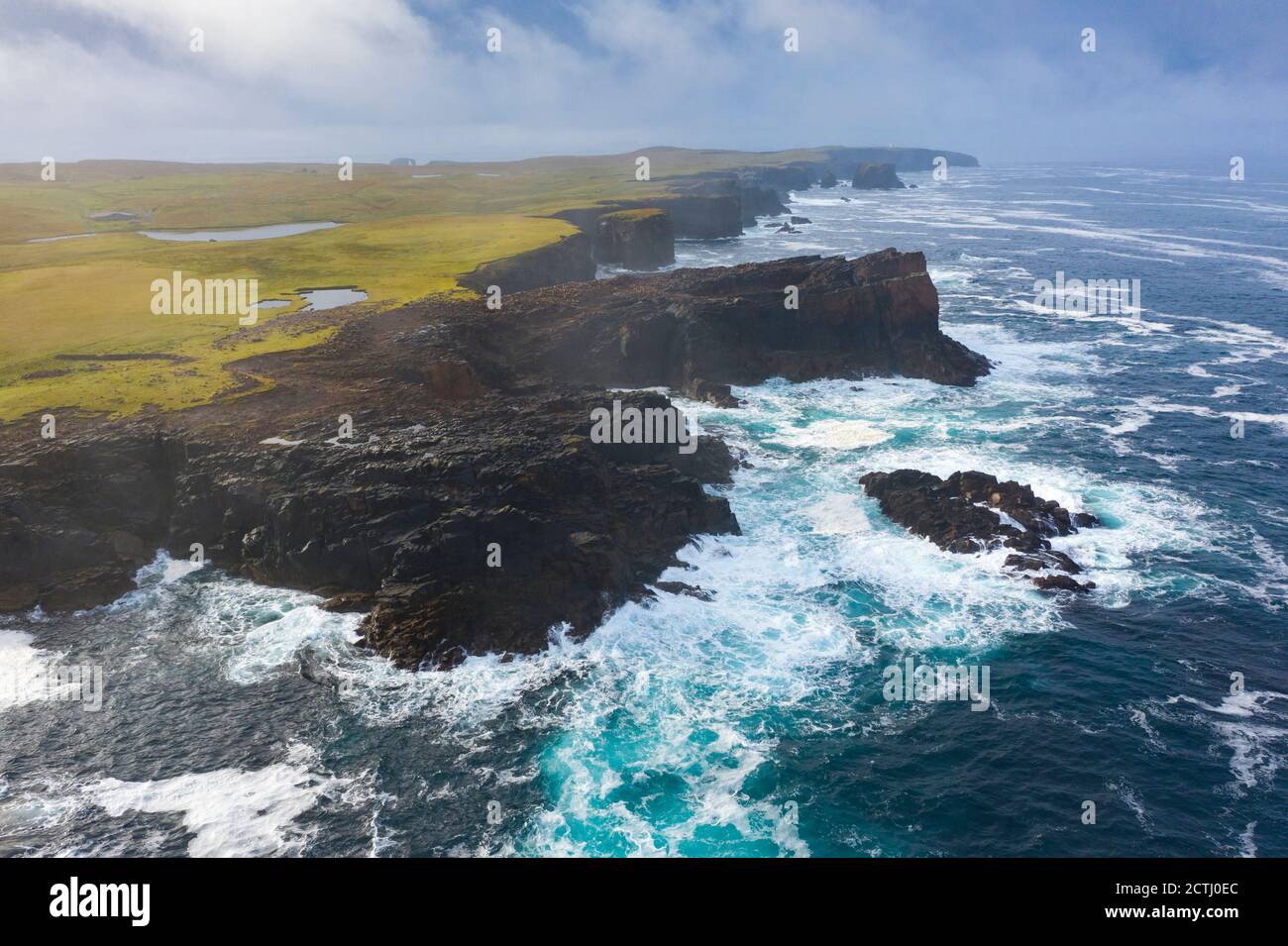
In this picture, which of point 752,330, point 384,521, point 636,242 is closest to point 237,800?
point 384,521

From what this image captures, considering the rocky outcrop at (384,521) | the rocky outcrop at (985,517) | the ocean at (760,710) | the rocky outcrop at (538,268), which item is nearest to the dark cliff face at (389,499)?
the rocky outcrop at (384,521)

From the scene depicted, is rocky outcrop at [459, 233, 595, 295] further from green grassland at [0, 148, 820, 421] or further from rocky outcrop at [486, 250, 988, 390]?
rocky outcrop at [486, 250, 988, 390]

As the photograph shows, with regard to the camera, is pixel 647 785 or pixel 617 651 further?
pixel 617 651

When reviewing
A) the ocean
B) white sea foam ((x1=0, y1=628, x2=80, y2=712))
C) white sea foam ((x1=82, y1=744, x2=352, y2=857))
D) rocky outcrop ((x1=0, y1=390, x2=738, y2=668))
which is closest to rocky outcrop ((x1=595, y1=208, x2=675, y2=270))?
the ocean

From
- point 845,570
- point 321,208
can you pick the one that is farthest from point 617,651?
point 321,208
